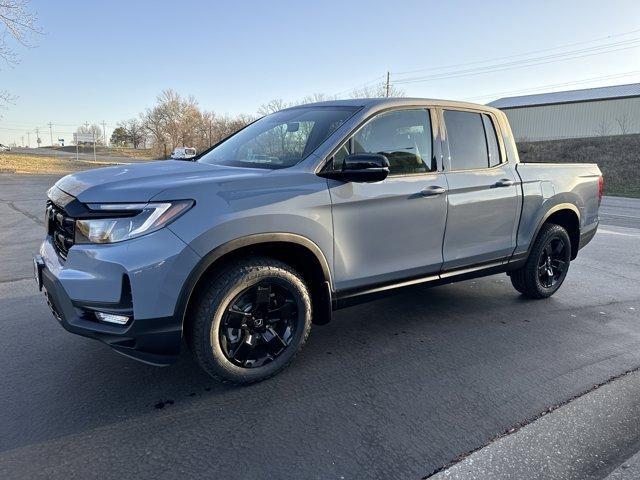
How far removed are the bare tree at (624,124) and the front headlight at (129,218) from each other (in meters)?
48.7

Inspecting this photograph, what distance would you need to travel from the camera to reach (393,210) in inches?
133

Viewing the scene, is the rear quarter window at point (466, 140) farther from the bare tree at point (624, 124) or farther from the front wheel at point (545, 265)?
the bare tree at point (624, 124)

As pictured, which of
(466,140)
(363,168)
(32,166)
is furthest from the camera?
(32,166)

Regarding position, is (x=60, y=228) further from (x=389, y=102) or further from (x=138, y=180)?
(x=389, y=102)

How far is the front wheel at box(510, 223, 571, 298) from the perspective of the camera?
184 inches

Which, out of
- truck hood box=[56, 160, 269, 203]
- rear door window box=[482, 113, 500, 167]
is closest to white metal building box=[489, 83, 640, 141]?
rear door window box=[482, 113, 500, 167]

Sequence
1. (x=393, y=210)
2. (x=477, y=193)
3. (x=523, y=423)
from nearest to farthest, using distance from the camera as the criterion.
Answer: (x=523, y=423) < (x=393, y=210) < (x=477, y=193)

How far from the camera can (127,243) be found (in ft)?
8.20

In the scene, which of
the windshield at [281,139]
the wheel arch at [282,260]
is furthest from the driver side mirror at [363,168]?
the wheel arch at [282,260]

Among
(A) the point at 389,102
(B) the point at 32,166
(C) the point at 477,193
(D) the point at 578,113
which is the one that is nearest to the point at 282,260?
(A) the point at 389,102

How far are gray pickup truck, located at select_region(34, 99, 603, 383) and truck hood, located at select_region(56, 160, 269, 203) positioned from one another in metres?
0.01

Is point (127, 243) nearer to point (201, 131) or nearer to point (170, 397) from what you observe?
point (170, 397)

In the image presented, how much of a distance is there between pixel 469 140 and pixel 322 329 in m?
2.08

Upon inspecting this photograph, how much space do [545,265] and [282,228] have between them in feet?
10.7
